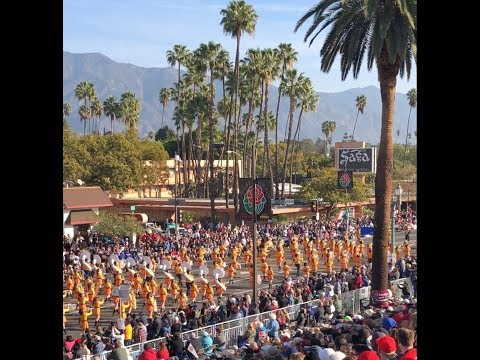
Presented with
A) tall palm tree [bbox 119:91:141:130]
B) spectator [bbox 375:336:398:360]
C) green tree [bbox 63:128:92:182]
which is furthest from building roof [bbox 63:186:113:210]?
tall palm tree [bbox 119:91:141:130]

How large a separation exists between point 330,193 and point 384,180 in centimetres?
3890

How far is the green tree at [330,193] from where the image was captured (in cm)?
5969

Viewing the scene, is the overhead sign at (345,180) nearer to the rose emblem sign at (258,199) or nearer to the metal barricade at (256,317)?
the rose emblem sign at (258,199)

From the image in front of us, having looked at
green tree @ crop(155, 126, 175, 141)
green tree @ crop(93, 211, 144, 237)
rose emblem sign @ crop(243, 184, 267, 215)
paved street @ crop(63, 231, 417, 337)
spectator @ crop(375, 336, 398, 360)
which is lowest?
paved street @ crop(63, 231, 417, 337)

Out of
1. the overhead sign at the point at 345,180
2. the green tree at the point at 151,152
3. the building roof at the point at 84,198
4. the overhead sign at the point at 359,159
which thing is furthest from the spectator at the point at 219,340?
the overhead sign at the point at 359,159

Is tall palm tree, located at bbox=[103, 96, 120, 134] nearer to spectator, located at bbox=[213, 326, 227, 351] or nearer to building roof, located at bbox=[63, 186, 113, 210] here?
building roof, located at bbox=[63, 186, 113, 210]

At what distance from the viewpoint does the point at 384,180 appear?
826 inches

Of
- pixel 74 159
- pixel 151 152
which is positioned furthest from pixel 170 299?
pixel 151 152

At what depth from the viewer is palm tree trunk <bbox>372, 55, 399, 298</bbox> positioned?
20.7 metres

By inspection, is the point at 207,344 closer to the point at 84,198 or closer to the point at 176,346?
the point at 176,346

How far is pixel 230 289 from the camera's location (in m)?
29.6

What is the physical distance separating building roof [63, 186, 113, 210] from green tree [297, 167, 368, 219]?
19686mm
